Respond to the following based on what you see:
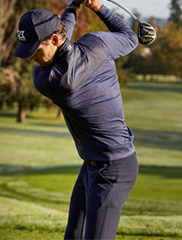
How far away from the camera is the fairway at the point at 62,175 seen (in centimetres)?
616

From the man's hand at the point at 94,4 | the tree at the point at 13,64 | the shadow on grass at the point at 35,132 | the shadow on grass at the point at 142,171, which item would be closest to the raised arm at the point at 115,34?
the man's hand at the point at 94,4

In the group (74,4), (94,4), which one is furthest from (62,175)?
(94,4)

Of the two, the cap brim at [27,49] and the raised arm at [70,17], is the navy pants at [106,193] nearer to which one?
the cap brim at [27,49]

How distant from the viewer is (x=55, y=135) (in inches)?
1296

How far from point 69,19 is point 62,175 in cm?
1240

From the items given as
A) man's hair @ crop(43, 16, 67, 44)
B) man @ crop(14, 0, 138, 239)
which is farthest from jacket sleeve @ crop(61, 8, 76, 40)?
man's hair @ crop(43, 16, 67, 44)

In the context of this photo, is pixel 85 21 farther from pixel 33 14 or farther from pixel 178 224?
pixel 33 14

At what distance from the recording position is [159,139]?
33031 millimetres

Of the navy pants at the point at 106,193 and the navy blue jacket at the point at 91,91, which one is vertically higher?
the navy blue jacket at the point at 91,91

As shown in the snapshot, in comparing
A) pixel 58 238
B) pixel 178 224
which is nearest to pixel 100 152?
pixel 58 238

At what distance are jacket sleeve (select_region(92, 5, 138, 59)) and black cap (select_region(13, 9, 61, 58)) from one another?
0.30 metres

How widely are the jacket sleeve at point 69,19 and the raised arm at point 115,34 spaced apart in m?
0.20

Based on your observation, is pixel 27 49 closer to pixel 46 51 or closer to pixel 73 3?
pixel 46 51

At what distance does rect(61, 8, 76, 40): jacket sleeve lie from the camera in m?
3.56
